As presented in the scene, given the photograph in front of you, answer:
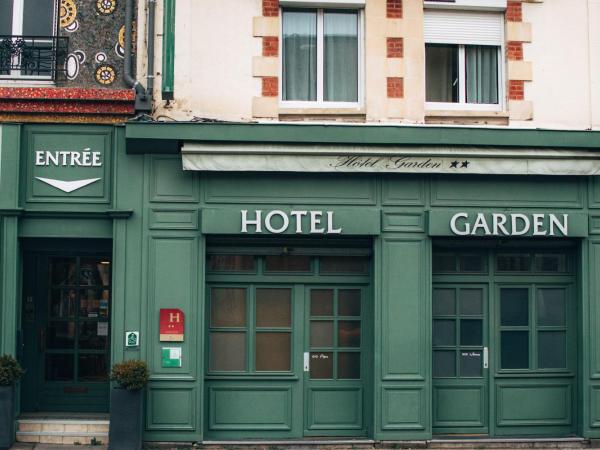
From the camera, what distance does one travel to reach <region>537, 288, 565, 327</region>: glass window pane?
12.5 meters

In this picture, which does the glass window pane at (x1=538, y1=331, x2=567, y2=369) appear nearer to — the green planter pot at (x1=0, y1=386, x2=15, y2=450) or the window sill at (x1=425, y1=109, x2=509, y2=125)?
the window sill at (x1=425, y1=109, x2=509, y2=125)

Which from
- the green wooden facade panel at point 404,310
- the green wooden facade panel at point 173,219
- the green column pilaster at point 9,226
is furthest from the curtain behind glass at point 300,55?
the green column pilaster at point 9,226

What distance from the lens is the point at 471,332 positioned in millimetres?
12375

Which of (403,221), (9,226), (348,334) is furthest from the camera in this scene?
(348,334)

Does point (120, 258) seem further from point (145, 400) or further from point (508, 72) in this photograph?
point (508, 72)

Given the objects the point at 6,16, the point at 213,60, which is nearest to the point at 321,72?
the point at 213,60

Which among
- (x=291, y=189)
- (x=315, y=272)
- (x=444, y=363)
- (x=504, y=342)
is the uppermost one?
(x=291, y=189)

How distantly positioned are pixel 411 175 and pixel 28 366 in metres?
5.99

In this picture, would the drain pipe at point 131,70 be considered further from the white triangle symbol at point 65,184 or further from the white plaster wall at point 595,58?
the white plaster wall at point 595,58

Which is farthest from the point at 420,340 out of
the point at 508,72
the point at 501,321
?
the point at 508,72

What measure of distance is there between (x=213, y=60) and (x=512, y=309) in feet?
17.8

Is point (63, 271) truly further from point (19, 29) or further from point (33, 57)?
point (19, 29)

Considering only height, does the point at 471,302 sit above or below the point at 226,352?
above

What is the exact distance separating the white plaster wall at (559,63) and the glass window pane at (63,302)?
269 inches
